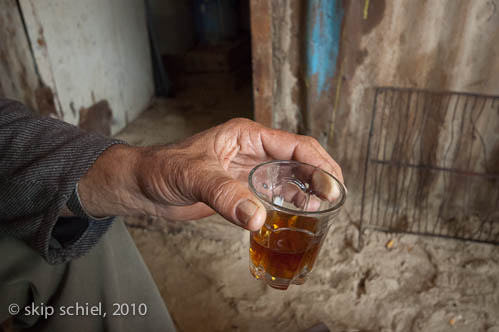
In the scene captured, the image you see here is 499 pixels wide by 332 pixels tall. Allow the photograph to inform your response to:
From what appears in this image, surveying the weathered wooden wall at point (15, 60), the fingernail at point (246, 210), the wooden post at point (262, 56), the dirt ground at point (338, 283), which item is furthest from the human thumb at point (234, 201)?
the weathered wooden wall at point (15, 60)

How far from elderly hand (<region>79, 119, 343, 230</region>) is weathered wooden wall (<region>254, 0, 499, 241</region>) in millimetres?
1221

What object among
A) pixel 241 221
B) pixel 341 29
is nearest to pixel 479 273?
pixel 341 29

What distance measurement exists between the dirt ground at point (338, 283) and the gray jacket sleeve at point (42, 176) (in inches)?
40.5

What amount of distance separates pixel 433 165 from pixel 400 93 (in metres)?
0.54

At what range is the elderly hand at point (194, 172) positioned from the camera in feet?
2.62

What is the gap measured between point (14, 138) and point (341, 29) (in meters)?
1.75

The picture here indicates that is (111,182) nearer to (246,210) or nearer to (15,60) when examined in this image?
(246,210)

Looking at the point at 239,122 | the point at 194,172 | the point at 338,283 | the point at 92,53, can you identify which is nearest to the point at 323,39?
the point at 239,122

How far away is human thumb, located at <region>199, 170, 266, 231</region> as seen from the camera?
30.0 inches

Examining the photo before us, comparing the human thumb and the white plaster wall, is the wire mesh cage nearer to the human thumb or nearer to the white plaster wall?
the human thumb

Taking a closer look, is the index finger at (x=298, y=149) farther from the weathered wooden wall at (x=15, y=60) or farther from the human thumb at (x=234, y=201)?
the weathered wooden wall at (x=15, y=60)

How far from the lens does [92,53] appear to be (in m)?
3.08

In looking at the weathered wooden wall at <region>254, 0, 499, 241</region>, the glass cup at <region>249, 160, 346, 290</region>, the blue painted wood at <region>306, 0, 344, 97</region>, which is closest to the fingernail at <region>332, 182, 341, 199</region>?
the glass cup at <region>249, 160, 346, 290</region>

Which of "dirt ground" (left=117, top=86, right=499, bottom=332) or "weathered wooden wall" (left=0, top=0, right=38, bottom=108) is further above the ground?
"weathered wooden wall" (left=0, top=0, right=38, bottom=108)
